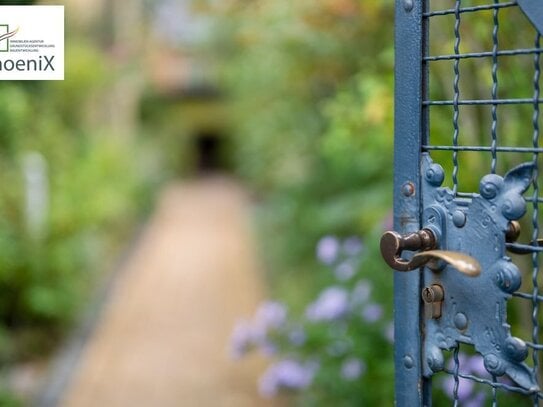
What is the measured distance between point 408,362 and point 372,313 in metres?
1.92

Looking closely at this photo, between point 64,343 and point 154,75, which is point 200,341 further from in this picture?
point 154,75

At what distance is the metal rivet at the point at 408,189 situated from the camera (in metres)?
1.51

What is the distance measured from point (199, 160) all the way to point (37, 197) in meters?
24.0

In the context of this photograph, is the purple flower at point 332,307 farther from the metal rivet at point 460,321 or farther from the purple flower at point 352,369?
the metal rivet at point 460,321

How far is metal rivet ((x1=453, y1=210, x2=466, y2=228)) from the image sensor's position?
4.57 feet

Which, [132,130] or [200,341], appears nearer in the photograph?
[200,341]

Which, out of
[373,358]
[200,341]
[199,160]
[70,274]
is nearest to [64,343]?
[70,274]

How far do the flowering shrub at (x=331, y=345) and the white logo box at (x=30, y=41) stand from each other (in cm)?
206

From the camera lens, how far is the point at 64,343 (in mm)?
6238

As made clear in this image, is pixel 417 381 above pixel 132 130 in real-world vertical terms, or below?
below

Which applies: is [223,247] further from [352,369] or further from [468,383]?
[468,383]

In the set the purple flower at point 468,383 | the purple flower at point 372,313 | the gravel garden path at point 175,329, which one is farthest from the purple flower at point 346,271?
the gravel garden path at point 175,329

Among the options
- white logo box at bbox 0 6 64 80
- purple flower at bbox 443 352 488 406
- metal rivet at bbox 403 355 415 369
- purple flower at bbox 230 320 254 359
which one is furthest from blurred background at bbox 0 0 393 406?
metal rivet at bbox 403 355 415 369

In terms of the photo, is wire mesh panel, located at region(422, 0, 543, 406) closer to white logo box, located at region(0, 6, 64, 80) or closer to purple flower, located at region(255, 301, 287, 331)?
purple flower, located at region(255, 301, 287, 331)
